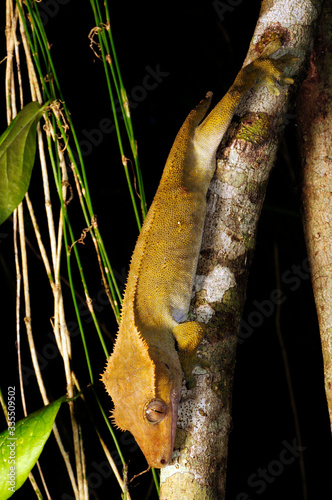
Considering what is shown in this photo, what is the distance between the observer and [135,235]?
5.07 m

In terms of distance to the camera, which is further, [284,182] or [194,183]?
[284,182]

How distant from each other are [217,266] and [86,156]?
9.45ft

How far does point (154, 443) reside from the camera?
2271 mm

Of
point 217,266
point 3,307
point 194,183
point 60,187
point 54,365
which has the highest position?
point 60,187

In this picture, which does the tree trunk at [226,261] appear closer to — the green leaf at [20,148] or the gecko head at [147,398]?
the gecko head at [147,398]

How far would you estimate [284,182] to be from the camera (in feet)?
16.6

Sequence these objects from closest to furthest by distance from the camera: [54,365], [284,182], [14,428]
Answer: [14,428] < [54,365] < [284,182]

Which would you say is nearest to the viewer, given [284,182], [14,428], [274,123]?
[14,428]

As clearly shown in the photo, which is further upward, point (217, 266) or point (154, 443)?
point (217, 266)

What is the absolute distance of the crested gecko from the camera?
2.43 metres

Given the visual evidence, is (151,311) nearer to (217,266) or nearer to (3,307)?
(217,266)

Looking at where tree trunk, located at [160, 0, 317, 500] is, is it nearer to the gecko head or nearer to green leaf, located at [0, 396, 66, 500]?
the gecko head

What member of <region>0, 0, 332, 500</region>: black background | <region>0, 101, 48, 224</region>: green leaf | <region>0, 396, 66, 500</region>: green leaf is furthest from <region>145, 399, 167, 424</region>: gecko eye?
<region>0, 0, 332, 500</region>: black background

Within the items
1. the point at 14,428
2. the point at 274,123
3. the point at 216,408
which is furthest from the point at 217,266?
the point at 14,428
